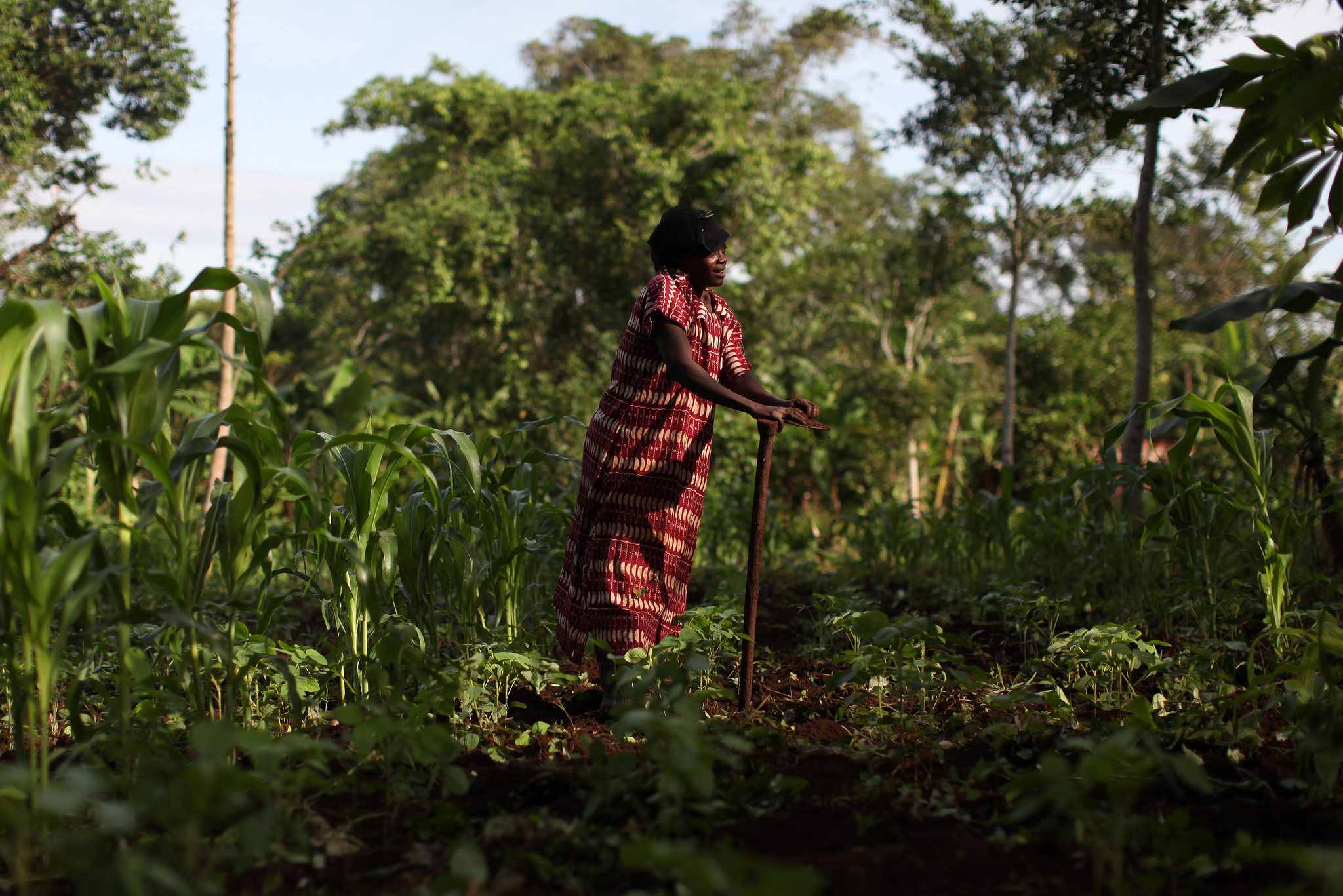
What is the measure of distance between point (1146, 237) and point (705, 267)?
379cm

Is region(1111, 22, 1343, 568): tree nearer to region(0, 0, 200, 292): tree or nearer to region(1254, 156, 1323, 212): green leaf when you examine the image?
region(1254, 156, 1323, 212): green leaf

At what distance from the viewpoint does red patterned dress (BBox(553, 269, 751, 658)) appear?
3039mm

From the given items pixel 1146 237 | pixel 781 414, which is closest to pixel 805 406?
pixel 781 414

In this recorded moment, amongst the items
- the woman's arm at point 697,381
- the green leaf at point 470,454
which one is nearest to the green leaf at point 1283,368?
the woman's arm at point 697,381

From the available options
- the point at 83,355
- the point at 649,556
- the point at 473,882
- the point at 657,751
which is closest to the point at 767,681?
the point at 649,556

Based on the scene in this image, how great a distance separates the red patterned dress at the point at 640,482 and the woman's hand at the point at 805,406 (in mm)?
359

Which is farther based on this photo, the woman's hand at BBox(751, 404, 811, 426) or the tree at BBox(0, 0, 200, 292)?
the tree at BBox(0, 0, 200, 292)

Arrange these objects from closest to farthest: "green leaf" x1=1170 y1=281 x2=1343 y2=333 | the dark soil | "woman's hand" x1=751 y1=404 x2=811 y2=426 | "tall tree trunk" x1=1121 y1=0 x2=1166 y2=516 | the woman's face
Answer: the dark soil < "woman's hand" x1=751 y1=404 x2=811 y2=426 < the woman's face < "green leaf" x1=1170 y1=281 x2=1343 y2=333 < "tall tree trunk" x1=1121 y1=0 x2=1166 y2=516

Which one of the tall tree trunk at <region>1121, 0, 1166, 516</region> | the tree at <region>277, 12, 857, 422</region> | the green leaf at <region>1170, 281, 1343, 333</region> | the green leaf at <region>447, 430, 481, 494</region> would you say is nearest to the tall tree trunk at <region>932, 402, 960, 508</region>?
the tree at <region>277, 12, 857, 422</region>

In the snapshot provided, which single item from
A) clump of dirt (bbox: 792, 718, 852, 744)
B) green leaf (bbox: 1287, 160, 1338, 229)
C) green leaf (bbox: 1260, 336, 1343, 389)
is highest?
green leaf (bbox: 1287, 160, 1338, 229)

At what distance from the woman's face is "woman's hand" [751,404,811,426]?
495mm

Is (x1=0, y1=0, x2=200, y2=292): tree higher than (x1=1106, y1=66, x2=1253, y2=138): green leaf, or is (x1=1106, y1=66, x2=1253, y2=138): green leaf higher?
(x1=0, y1=0, x2=200, y2=292): tree

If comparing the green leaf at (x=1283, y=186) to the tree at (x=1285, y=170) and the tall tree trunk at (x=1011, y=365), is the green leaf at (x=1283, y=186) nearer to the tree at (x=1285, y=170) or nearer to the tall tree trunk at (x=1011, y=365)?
the tree at (x=1285, y=170)

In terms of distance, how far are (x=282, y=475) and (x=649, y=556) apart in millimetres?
1235
